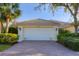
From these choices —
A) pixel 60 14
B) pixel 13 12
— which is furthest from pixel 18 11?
pixel 60 14

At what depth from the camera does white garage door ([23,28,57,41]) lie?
1725 cm

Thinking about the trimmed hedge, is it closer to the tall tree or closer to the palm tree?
the palm tree

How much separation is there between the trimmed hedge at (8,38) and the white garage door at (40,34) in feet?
2.88

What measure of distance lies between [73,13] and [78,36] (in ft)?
8.48

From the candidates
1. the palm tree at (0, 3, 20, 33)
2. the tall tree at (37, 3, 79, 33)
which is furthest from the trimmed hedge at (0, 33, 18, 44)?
the tall tree at (37, 3, 79, 33)

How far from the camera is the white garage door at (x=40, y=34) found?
17.2 meters

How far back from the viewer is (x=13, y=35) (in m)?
17.8

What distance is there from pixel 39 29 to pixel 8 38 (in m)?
2.56

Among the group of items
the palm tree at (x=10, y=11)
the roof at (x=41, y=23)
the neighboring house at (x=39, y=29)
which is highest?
the palm tree at (x=10, y=11)

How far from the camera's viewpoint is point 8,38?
17922mm

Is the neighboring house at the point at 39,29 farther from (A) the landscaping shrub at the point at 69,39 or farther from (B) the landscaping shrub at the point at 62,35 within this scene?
(A) the landscaping shrub at the point at 69,39

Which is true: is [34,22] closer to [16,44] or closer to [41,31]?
[41,31]

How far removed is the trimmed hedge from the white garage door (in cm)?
88

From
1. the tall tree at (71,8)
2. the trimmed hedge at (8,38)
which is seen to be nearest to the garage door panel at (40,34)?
the trimmed hedge at (8,38)
